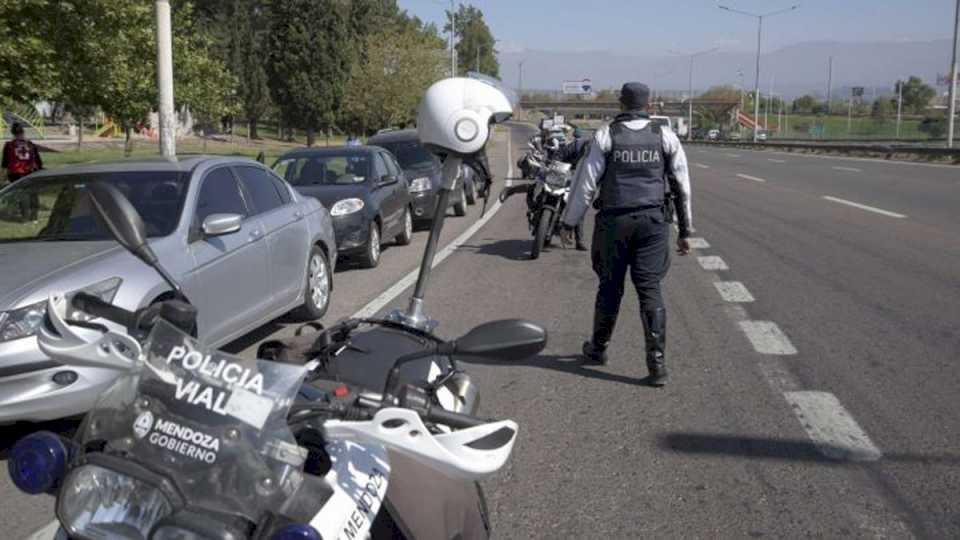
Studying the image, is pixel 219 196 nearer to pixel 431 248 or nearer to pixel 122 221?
pixel 431 248

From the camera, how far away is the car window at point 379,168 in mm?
13531

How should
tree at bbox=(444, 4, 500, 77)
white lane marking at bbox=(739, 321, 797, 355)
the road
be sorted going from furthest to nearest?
tree at bbox=(444, 4, 500, 77) → white lane marking at bbox=(739, 321, 797, 355) → the road

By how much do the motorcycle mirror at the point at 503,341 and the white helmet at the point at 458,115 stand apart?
2.62 ft

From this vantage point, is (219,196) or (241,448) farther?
(219,196)

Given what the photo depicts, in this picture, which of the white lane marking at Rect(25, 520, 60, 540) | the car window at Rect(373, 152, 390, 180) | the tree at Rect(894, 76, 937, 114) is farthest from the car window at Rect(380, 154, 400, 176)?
the tree at Rect(894, 76, 937, 114)

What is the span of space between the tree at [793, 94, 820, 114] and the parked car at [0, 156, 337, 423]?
143 metres

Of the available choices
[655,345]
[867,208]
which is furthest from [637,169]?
[867,208]

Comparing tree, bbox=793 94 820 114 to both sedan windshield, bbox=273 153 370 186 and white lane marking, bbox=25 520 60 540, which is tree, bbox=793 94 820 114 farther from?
white lane marking, bbox=25 520 60 540

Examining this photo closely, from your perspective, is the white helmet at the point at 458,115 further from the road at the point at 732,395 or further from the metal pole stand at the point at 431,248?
the road at the point at 732,395

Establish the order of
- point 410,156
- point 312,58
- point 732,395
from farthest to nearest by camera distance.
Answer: point 312,58 < point 410,156 < point 732,395

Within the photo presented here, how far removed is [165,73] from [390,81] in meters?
37.3

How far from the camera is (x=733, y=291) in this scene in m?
10.1

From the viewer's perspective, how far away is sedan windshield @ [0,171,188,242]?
258 inches

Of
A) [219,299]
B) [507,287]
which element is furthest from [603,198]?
[507,287]
